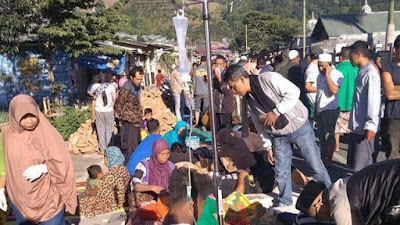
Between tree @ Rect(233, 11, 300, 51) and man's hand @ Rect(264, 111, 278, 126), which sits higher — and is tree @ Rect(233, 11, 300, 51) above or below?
above

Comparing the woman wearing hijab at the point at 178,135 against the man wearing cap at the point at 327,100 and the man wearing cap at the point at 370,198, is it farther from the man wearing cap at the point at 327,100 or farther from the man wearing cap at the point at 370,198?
the man wearing cap at the point at 370,198

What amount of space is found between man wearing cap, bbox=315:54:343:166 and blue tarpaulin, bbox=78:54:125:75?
11.2 metres

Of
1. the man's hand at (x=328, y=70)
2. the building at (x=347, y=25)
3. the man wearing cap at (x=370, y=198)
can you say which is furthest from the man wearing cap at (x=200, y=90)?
the building at (x=347, y=25)

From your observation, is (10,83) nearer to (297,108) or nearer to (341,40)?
(297,108)

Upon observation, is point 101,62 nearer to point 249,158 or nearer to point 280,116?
point 249,158

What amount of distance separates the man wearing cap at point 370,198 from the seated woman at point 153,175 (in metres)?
2.11

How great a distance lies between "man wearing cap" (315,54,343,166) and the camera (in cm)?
531

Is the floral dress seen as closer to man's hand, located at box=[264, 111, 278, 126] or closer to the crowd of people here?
the crowd of people

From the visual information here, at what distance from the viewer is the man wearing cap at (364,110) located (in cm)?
405

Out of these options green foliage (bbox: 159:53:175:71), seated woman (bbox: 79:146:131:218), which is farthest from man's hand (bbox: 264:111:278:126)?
green foliage (bbox: 159:53:175:71)

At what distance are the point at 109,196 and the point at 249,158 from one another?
1.64 meters

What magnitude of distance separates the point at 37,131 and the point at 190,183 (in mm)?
1187

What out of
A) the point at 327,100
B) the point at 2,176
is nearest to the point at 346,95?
the point at 327,100

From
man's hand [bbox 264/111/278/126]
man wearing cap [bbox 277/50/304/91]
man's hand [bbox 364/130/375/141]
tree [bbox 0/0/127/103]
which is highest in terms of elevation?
tree [bbox 0/0/127/103]
